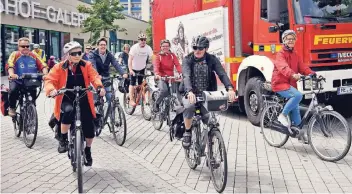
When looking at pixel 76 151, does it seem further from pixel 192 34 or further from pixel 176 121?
pixel 192 34

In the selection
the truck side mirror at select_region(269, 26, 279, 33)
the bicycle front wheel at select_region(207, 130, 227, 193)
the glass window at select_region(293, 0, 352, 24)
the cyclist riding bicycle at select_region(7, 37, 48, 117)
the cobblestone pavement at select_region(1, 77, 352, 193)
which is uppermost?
the glass window at select_region(293, 0, 352, 24)

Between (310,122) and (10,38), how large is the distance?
23.5 meters

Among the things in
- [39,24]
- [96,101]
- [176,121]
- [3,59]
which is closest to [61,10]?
[39,24]

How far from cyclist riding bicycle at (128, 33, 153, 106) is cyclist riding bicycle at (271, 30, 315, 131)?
A: 426cm

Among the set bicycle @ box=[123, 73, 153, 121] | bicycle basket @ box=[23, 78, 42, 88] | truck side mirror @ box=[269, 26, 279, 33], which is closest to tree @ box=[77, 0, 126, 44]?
bicycle @ box=[123, 73, 153, 121]

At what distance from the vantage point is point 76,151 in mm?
4938

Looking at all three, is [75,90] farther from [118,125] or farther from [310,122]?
[310,122]

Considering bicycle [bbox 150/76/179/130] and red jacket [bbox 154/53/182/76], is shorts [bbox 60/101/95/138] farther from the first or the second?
red jacket [bbox 154/53/182/76]

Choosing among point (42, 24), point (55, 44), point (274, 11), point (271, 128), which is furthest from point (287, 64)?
point (55, 44)

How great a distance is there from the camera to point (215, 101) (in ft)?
16.4

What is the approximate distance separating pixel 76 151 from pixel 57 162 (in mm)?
1418

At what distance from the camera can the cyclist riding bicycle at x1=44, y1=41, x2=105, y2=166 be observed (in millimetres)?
5340

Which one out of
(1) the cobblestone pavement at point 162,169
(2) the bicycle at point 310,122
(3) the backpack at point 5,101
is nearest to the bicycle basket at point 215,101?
(1) the cobblestone pavement at point 162,169

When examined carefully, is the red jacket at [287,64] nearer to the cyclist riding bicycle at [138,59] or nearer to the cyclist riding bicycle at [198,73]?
the cyclist riding bicycle at [198,73]
